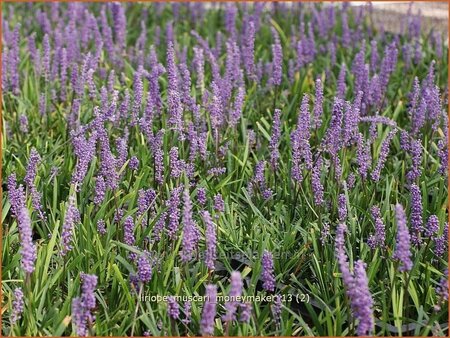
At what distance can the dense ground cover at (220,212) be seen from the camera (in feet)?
11.6

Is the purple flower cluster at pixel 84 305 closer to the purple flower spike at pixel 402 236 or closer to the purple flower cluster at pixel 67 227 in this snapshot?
the purple flower cluster at pixel 67 227

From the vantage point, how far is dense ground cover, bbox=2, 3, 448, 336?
3527 mm

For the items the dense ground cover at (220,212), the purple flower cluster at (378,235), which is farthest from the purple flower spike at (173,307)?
the purple flower cluster at (378,235)

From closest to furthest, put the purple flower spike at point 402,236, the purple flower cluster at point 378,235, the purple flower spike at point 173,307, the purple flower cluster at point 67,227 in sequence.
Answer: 1. the purple flower spike at point 402,236
2. the purple flower spike at point 173,307
3. the purple flower cluster at point 67,227
4. the purple flower cluster at point 378,235

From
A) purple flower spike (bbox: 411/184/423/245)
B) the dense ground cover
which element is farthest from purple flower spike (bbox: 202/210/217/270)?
purple flower spike (bbox: 411/184/423/245)

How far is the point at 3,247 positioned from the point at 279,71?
241 centimetres

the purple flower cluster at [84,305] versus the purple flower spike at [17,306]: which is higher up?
the purple flower cluster at [84,305]

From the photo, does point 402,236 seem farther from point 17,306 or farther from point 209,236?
point 17,306

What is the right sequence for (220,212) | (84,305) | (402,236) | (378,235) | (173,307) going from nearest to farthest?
(402,236)
(84,305)
(173,307)
(378,235)
(220,212)

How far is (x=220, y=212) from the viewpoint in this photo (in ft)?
13.4

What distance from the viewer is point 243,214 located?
452cm

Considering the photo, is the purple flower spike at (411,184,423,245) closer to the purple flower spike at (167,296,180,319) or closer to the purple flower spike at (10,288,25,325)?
the purple flower spike at (167,296,180,319)

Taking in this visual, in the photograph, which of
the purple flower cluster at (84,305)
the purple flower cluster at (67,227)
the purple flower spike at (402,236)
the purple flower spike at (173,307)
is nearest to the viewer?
the purple flower spike at (402,236)

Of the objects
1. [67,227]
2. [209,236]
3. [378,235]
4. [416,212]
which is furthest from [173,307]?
[416,212]
